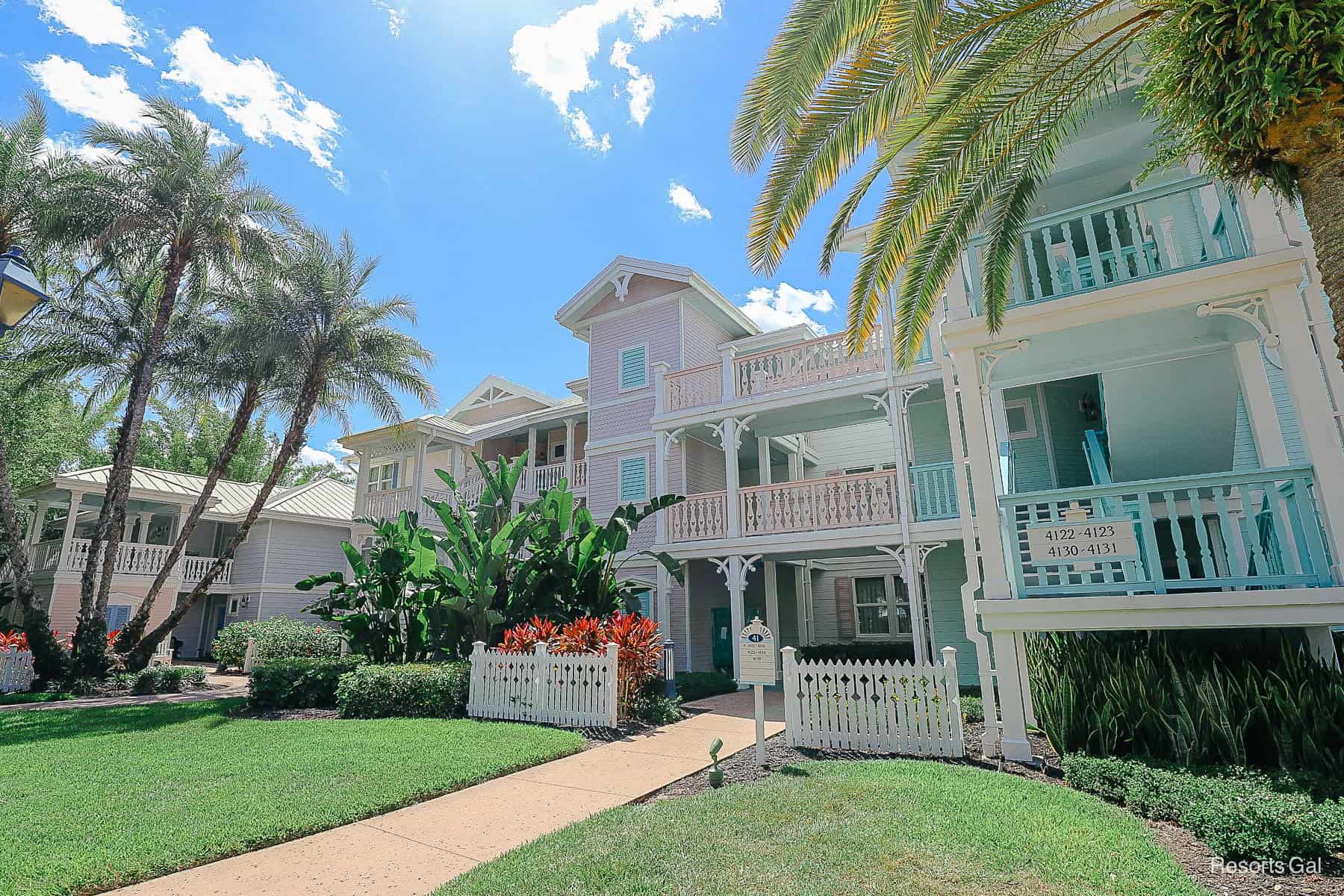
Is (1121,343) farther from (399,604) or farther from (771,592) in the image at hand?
(399,604)

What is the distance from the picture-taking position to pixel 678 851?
4.45 m

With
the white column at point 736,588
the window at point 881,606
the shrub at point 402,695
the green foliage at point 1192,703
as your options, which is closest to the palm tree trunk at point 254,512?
the shrub at point 402,695

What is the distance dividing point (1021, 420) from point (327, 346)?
59.6 feet

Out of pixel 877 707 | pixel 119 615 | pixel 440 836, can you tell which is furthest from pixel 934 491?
pixel 119 615

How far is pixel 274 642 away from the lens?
779 inches

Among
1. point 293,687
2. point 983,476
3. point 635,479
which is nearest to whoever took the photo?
point 983,476

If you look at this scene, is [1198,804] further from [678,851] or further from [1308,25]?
[1308,25]

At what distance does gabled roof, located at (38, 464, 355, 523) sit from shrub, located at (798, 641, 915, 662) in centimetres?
2066

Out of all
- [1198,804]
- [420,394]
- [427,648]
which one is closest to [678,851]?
[1198,804]

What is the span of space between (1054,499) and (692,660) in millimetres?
12419

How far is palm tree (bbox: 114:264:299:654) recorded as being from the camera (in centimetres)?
1886

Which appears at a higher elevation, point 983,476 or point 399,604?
point 983,476

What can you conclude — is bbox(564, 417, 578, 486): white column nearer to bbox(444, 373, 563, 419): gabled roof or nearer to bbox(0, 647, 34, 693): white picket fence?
bbox(444, 373, 563, 419): gabled roof

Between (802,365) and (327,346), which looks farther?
(327,346)
